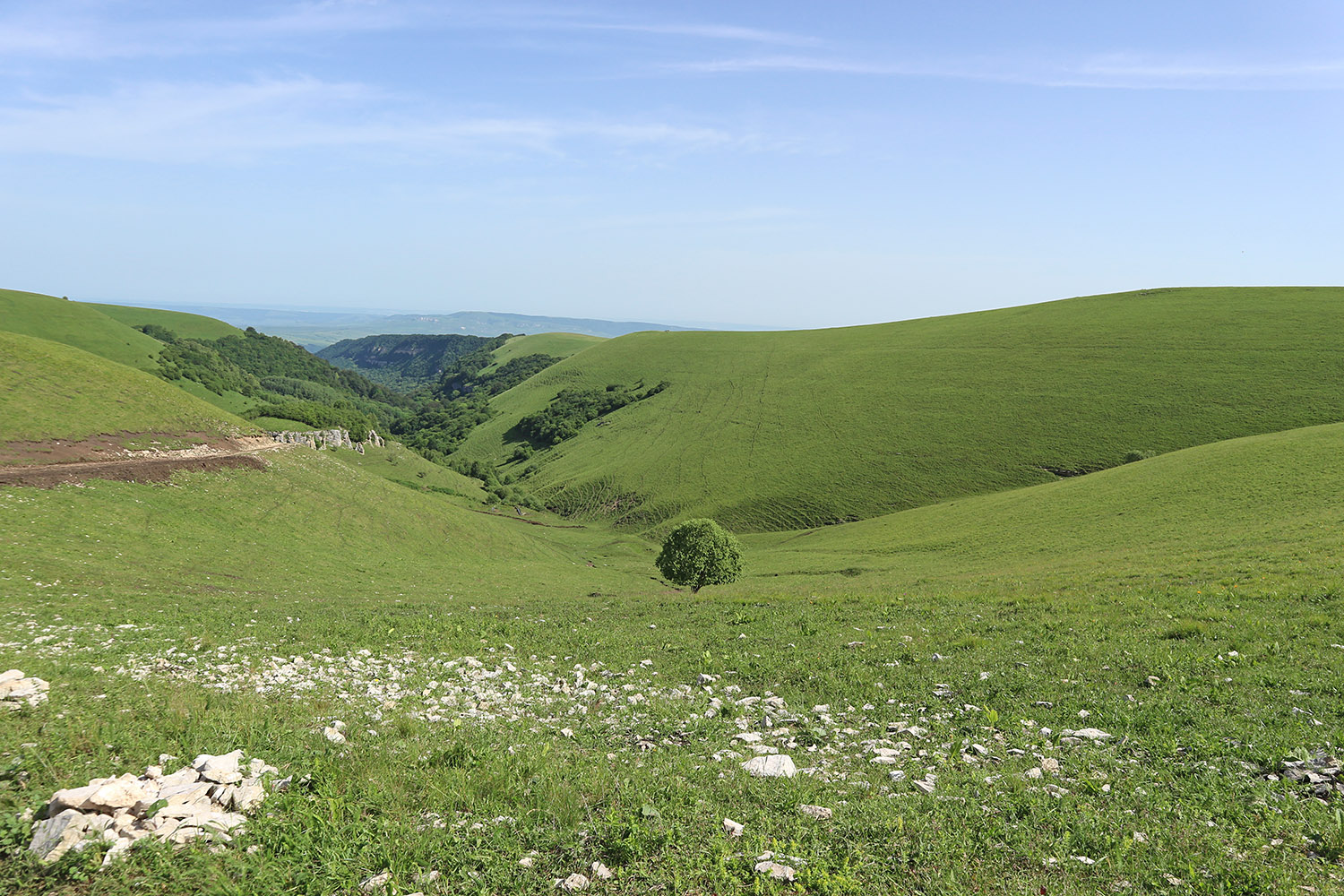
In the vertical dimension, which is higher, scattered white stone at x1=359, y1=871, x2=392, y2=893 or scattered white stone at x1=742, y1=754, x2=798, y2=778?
scattered white stone at x1=359, y1=871, x2=392, y2=893

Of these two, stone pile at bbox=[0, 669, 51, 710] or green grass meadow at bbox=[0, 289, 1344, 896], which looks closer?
green grass meadow at bbox=[0, 289, 1344, 896]

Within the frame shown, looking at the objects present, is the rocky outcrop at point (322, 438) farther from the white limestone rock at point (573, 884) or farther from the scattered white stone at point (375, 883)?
the white limestone rock at point (573, 884)

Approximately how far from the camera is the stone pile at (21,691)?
29.0 ft

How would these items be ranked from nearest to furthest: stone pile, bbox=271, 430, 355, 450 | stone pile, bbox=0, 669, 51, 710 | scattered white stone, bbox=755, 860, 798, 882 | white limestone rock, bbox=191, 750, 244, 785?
scattered white stone, bbox=755, 860, 798, 882
white limestone rock, bbox=191, 750, 244, 785
stone pile, bbox=0, 669, 51, 710
stone pile, bbox=271, 430, 355, 450

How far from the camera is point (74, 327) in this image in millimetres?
153625

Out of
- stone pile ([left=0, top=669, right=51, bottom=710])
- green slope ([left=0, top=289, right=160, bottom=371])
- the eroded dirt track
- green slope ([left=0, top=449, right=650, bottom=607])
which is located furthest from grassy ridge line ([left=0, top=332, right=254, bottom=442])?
green slope ([left=0, top=289, right=160, bottom=371])

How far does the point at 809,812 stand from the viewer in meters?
7.74

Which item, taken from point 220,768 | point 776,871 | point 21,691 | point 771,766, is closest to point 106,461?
point 21,691

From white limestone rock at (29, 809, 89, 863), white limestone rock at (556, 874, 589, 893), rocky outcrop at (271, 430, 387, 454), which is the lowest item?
rocky outcrop at (271, 430, 387, 454)

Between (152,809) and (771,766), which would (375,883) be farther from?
(771,766)

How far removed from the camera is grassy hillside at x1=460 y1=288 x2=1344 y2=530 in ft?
275

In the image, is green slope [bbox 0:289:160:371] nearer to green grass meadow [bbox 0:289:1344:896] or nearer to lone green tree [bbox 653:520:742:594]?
green grass meadow [bbox 0:289:1344:896]

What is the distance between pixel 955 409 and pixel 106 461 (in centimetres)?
10189

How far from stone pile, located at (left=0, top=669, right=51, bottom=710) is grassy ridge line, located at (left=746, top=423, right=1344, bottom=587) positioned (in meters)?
30.7
